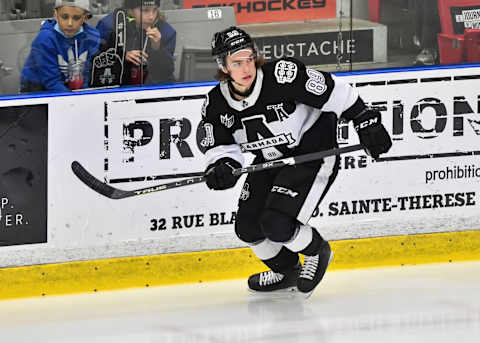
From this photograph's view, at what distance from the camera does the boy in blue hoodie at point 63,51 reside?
14.7 ft

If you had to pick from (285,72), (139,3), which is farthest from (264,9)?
(285,72)

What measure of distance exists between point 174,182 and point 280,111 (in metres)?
0.49

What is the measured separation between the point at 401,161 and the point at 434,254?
422mm

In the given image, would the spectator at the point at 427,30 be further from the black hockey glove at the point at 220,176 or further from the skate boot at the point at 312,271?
the black hockey glove at the point at 220,176

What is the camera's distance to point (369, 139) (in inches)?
160

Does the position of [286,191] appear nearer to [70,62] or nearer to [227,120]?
[227,120]

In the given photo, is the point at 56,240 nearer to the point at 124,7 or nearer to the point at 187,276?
the point at 187,276

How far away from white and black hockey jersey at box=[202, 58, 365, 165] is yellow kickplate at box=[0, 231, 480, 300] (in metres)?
0.65

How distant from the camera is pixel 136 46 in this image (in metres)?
4.65

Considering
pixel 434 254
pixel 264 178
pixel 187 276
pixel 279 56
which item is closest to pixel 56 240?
pixel 187 276

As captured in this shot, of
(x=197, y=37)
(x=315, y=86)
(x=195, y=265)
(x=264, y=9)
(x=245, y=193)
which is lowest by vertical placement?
(x=195, y=265)

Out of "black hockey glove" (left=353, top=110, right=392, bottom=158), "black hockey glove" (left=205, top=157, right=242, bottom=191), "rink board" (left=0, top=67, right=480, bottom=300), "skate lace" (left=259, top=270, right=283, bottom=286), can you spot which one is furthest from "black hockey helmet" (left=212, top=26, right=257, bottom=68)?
"skate lace" (left=259, top=270, right=283, bottom=286)

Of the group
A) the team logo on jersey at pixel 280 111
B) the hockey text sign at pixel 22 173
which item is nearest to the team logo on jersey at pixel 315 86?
the team logo on jersey at pixel 280 111

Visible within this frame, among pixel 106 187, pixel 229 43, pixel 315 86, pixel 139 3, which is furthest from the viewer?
pixel 139 3
